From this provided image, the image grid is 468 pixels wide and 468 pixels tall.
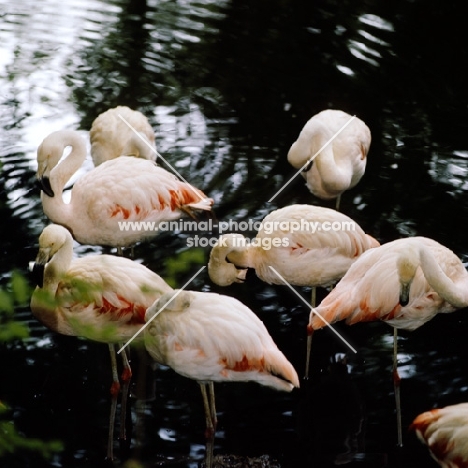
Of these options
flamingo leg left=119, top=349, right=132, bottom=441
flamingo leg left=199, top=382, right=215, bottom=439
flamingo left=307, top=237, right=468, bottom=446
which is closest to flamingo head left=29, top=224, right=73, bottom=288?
flamingo leg left=119, top=349, right=132, bottom=441

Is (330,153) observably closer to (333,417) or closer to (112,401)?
(333,417)

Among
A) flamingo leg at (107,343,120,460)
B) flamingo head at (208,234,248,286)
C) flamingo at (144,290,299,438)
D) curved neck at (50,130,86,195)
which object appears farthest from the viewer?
curved neck at (50,130,86,195)

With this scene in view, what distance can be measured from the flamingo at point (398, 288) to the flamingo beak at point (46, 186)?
1724 mm

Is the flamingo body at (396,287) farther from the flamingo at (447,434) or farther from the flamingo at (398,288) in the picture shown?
the flamingo at (447,434)

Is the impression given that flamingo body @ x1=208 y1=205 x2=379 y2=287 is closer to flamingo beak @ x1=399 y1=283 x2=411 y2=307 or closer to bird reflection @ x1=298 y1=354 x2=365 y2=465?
bird reflection @ x1=298 y1=354 x2=365 y2=465

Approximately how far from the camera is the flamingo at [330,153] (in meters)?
5.66

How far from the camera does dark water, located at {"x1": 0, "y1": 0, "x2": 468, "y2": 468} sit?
176 inches

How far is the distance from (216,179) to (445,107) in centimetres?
224

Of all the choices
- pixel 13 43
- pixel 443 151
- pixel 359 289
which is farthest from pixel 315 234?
pixel 13 43

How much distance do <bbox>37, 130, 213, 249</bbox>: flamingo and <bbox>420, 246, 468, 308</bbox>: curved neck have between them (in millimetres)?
1722

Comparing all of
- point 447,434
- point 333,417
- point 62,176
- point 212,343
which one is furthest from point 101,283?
point 447,434

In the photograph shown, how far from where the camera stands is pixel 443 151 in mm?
6980

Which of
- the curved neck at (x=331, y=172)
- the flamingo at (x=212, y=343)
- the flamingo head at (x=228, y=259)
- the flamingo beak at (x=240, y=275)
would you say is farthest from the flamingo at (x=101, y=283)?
the curved neck at (x=331, y=172)

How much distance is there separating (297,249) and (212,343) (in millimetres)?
1059
